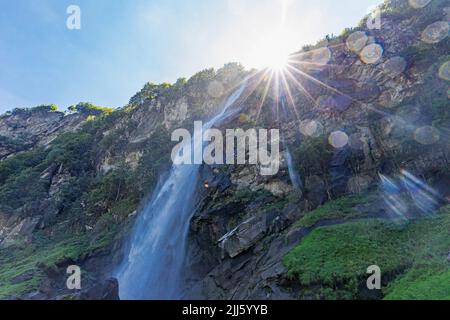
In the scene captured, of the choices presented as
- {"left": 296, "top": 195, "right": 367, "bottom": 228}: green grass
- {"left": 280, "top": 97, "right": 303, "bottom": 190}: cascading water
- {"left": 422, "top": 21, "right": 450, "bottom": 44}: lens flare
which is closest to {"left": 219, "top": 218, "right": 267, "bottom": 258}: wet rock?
{"left": 296, "top": 195, "right": 367, "bottom": 228}: green grass

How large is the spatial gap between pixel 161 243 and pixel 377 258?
15.1m

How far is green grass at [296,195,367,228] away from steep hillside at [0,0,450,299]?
15 centimetres

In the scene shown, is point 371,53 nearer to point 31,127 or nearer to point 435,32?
point 435,32

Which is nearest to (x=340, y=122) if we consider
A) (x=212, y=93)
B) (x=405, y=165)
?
(x=405, y=165)

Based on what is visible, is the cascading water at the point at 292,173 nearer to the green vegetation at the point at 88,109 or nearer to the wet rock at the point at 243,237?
the wet rock at the point at 243,237

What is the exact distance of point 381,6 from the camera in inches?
1483

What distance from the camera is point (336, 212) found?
66.6 feet

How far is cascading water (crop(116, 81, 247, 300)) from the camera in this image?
23.2 m

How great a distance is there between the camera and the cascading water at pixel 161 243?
23172 millimetres

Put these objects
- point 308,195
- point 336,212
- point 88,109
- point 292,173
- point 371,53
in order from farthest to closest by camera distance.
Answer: point 88,109
point 371,53
point 292,173
point 308,195
point 336,212

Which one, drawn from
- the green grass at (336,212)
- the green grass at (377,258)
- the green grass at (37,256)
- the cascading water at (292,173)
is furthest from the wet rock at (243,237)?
the green grass at (37,256)

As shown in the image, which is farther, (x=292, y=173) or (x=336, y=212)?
(x=292, y=173)

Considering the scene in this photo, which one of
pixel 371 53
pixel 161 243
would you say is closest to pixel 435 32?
pixel 371 53

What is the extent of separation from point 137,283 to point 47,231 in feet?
62.9
